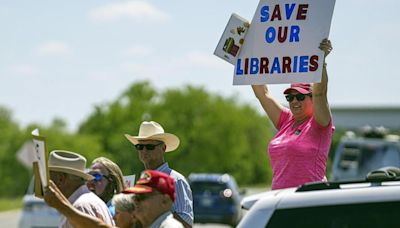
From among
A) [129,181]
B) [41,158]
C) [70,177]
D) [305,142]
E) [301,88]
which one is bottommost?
[129,181]

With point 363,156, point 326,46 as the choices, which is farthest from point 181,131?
point 326,46

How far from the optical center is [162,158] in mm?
8930

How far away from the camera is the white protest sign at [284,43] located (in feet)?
26.6

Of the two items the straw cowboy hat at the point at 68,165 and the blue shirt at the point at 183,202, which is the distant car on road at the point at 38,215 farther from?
the straw cowboy hat at the point at 68,165

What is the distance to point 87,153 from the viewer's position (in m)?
97.7

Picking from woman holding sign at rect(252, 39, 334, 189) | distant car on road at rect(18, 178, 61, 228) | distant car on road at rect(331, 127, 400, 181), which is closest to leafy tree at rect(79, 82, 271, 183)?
distant car on road at rect(331, 127, 400, 181)

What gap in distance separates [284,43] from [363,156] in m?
19.0

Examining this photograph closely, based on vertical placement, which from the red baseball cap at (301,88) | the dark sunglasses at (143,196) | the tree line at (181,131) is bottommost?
the tree line at (181,131)

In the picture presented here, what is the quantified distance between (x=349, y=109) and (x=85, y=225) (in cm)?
16531

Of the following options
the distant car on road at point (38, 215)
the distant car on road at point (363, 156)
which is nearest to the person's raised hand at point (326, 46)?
the distant car on road at point (38, 215)

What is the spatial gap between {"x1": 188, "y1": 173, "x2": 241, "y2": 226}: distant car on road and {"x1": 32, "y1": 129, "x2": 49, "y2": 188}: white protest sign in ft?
86.4

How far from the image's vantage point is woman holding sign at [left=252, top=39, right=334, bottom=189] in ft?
26.0

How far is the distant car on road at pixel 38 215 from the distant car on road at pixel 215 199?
1077 cm

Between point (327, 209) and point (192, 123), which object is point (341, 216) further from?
point (192, 123)
